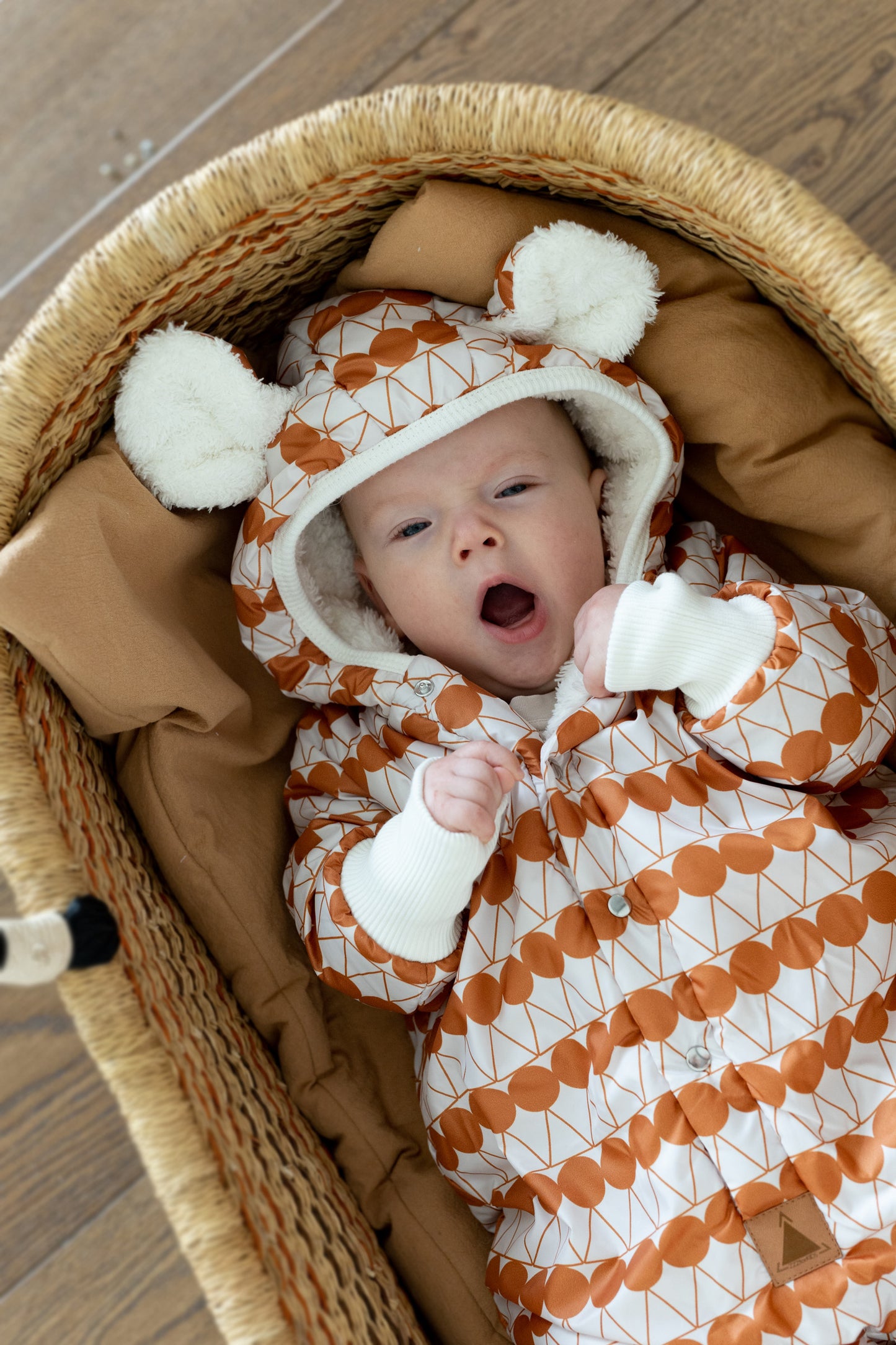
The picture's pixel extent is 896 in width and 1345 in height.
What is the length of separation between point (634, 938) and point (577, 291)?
58 cm

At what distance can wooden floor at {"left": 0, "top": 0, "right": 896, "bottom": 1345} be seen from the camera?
1.29 meters

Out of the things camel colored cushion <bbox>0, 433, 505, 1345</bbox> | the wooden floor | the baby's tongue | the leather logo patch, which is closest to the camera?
the leather logo patch

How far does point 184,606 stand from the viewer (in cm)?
113

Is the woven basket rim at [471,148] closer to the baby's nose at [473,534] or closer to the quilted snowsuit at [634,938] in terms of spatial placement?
the quilted snowsuit at [634,938]

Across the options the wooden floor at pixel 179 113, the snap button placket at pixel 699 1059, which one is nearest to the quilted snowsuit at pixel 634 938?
the snap button placket at pixel 699 1059

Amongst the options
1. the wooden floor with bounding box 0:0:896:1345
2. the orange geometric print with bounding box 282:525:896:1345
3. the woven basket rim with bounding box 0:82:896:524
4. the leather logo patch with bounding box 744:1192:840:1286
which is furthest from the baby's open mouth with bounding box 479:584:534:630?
the wooden floor with bounding box 0:0:896:1345

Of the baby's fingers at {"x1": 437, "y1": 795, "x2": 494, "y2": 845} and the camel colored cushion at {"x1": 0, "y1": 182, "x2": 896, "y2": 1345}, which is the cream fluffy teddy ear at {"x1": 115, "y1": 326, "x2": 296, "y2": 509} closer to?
the camel colored cushion at {"x1": 0, "y1": 182, "x2": 896, "y2": 1345}

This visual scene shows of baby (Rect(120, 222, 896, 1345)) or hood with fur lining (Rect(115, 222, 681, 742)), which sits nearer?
baby (Rect(120, 222, 896, 1345))

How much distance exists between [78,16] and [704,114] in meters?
0.79

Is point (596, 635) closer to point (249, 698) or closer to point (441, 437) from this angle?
point (441, 437)

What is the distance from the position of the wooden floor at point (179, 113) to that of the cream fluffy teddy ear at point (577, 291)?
0.45 m

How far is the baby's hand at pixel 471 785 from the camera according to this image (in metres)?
0.91

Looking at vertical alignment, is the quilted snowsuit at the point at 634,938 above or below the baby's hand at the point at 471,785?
below

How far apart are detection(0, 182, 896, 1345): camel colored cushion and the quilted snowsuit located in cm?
5
